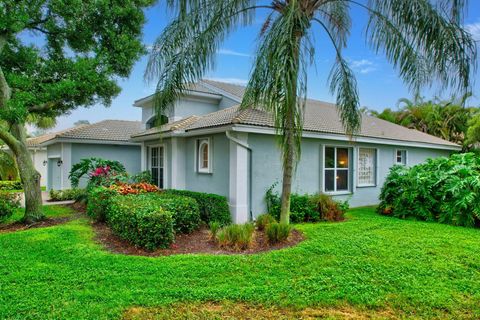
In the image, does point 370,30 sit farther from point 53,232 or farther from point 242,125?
point 53,232

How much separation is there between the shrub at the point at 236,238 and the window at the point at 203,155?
4.70 metres

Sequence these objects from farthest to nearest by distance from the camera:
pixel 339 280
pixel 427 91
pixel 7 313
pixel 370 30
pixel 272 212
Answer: pixel 272 212 < pixel 370 30 < pixel 427 91 < pixel 339 280 < pixel 7 313

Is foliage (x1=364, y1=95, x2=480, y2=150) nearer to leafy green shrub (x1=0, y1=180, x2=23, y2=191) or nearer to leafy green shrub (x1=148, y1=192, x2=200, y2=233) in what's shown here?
leafy green shrub (x1=148, y1=192, x2=200, y2=233)

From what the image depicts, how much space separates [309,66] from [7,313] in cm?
718

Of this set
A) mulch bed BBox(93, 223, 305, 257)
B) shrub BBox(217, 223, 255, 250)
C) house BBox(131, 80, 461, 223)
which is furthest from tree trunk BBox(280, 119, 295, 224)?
house BBox(131, 80, 461, 223)

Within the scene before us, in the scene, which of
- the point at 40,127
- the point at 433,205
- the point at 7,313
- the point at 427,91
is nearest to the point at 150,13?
the point at 427,91

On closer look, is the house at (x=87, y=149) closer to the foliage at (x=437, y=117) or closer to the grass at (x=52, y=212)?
the grass at (x=52, y=212)

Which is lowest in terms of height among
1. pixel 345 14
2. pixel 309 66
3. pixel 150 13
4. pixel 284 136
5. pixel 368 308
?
pixel 368 308

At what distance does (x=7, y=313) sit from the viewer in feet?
13.9

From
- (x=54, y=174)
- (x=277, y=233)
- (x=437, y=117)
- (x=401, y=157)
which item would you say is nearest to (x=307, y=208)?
(x=277, y=233)

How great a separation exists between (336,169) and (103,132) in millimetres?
15406

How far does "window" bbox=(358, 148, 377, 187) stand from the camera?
14.4 m

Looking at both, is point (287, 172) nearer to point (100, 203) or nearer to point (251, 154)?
point (251, 154)

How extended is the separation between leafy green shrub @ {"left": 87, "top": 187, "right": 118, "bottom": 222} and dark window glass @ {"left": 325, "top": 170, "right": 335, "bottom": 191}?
827 centimetres
